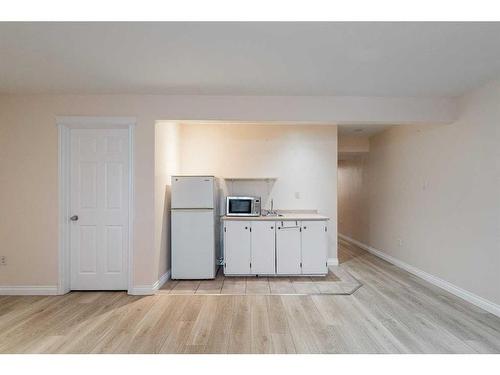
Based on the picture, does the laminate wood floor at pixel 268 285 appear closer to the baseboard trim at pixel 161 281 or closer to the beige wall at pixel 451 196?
the baseboard trim at pixel 161 281

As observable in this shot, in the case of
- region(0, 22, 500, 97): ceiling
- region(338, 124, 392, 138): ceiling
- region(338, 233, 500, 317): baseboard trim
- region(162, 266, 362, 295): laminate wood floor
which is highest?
region(0, 22, 500, 97): ceiling

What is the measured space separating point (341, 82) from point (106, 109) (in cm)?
276

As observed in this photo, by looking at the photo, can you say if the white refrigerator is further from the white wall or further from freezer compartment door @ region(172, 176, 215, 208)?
the white wall

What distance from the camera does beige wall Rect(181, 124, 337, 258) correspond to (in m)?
4.98

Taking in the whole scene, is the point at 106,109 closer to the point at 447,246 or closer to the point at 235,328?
the point at 235,328

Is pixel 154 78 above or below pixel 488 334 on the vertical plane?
above

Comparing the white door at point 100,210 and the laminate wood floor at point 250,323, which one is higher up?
the white door at point 100,210

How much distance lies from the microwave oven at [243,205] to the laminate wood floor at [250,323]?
1.43 m

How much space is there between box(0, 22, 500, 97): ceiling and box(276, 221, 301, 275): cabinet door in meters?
1.91

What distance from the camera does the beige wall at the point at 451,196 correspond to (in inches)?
122

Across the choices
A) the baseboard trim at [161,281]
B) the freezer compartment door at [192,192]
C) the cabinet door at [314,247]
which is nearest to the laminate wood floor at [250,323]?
the baseboard trim at [161,281]

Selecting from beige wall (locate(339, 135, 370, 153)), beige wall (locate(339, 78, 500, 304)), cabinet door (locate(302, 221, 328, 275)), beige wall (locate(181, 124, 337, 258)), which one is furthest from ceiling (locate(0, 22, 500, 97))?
beige wall (locate(339, 135, 370, 153))

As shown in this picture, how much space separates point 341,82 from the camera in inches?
122
